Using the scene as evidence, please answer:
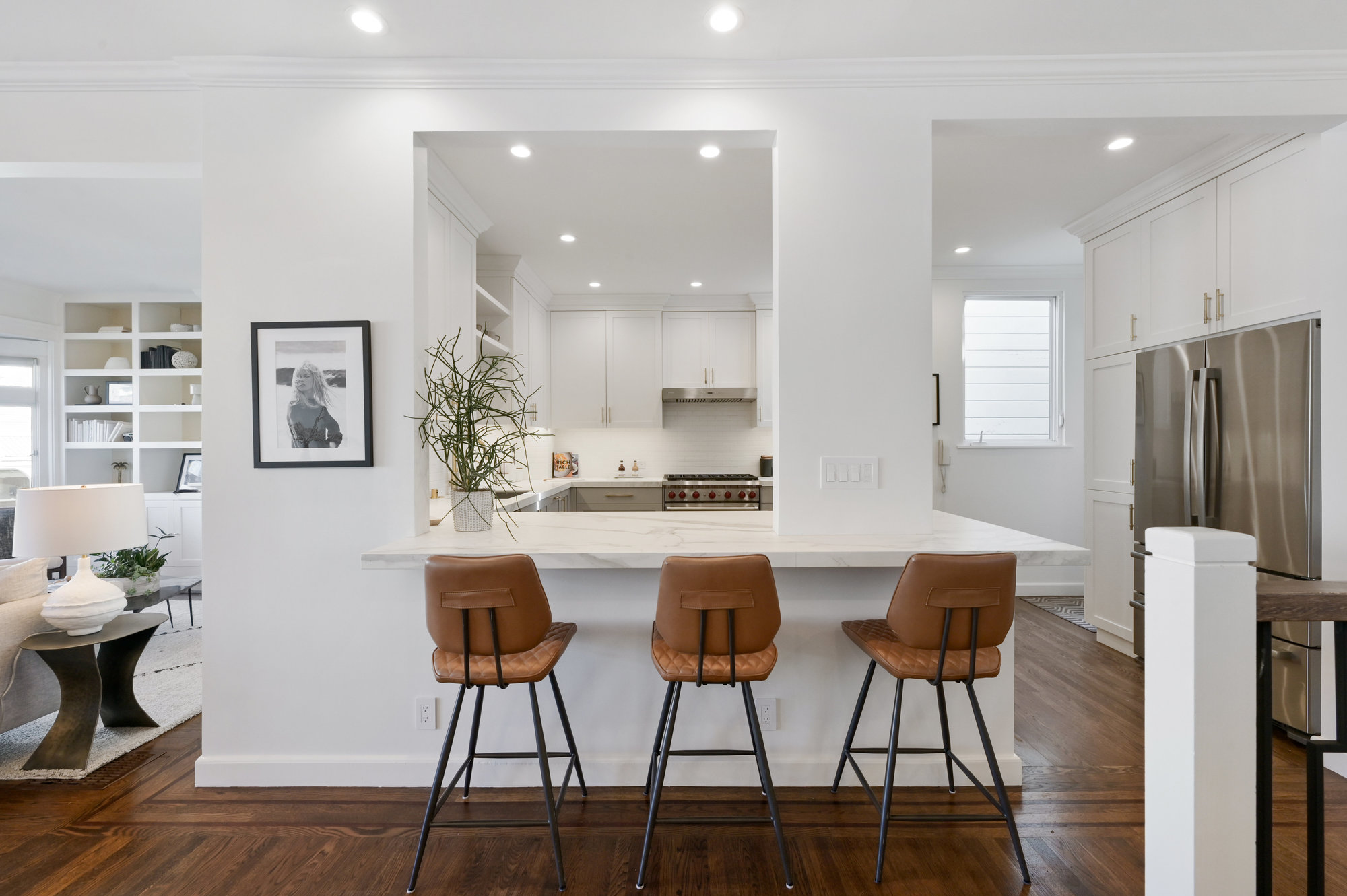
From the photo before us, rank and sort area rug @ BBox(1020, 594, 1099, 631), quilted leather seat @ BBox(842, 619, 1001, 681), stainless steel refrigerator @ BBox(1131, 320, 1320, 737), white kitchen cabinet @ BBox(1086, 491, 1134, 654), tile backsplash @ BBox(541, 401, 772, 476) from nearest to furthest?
quilted leather seat @ BBox(842, 619, 1001, 681) → stainless steel refrigerator @ BBox(1131, 320, 1320, 737) → white kitchen cabinet @ BBox(1086, 491, 1134, 654) → area rug @ BBox(1020, 594, 1099, 631) → tile backsplash @ BBox(541, 401, 772, 476)

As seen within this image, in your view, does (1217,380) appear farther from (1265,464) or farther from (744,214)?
(744,214)

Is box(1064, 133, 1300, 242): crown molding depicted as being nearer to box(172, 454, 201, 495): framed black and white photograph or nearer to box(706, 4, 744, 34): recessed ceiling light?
box(706, 4, 744, 34): recessed ceiling light

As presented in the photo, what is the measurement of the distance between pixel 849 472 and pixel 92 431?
6829 millimetres

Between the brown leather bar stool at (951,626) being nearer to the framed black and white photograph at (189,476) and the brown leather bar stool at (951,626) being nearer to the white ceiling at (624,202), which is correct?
the white ceiling at (624,202)

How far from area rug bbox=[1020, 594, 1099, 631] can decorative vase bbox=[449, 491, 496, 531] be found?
375cm

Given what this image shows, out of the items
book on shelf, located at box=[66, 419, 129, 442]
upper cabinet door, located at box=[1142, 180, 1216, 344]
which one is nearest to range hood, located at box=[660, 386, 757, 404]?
upper cabinet door, located at box=[1142, 180, 1216, 344]

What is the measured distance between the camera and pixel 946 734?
2.15m

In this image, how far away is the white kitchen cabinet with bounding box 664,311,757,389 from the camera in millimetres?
5965

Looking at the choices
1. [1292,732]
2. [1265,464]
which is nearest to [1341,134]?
[1265,464]

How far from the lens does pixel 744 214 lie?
149 inches

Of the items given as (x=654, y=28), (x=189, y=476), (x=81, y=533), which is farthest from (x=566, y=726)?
(x=189, y=476)

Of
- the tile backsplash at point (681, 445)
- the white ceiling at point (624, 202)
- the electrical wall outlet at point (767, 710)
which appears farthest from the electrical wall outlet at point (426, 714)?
the tile backsplash at point (681, 445)

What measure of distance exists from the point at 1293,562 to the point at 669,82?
307 cm

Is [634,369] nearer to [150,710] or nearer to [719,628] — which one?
[150,710]
